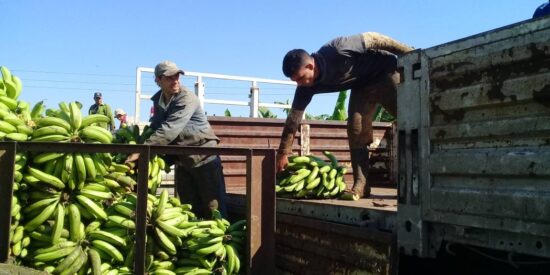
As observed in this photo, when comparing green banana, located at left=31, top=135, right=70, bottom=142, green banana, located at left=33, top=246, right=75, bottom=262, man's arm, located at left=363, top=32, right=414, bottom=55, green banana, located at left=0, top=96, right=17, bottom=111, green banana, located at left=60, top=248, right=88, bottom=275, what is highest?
man's arm, located at left=363, top=32, right=414, bottom=55

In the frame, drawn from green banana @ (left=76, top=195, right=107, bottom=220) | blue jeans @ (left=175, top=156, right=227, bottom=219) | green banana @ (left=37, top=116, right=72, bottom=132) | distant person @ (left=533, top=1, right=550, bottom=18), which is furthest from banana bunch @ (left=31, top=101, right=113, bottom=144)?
distant person @ (left=533, top=1, right=550, bottom=18)

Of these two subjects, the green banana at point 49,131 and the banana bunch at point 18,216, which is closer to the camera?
the banana bunch at point 18,216

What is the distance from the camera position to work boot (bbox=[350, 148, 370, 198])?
4.84 metres

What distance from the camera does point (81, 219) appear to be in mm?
3768

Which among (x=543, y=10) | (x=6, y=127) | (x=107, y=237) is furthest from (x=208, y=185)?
(x=543, y=10)

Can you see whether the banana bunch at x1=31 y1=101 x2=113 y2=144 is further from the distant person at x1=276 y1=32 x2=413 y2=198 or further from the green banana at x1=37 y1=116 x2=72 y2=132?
the distant person at x1=276 y1=32 x2=413 y2=198

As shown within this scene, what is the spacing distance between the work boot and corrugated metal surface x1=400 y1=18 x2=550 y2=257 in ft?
6.04

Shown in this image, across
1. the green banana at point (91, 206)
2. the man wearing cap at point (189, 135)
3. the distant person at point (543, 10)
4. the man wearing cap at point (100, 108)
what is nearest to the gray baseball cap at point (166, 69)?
the man wearing cap at point (189, 135)

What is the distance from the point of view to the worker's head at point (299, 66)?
465 cm

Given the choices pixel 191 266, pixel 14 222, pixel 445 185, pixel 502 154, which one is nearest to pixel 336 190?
pixel 191 266

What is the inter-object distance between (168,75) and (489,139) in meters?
3.39

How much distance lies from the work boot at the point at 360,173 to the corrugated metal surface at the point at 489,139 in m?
1.84

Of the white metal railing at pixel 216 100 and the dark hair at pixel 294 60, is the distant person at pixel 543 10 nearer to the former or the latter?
the dark hair at pixel 294 60

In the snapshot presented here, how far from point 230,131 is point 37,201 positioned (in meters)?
2.89
